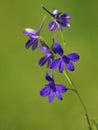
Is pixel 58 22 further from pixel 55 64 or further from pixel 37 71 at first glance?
pixel 37 71

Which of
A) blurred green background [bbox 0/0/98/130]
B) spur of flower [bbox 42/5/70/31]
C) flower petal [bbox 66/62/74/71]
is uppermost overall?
blurred green background [bbox 0/0/98/130]

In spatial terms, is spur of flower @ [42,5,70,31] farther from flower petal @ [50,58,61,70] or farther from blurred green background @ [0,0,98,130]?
blurred green background @ [0,0,98,130]

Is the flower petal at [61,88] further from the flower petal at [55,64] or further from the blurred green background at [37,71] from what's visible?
the blurred green background at [37,71]

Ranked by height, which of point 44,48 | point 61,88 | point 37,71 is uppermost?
point 37,71

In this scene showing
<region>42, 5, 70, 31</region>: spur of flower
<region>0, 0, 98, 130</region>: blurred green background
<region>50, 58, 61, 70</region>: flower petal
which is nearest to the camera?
<region>50, 58, 61, 70</region>: flower petal

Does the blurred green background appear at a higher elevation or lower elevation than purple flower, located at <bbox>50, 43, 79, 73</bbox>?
higher

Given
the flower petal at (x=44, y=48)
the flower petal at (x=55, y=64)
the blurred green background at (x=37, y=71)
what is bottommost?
the flower petal at (x=55, y=64)

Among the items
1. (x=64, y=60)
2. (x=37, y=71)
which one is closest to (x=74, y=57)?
(x=64, y=60)

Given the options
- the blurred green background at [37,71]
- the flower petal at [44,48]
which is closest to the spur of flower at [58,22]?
the flower petal at [44,48]

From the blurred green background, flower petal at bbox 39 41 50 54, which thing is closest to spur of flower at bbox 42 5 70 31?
flower petal at bbox 39 41 50 54
